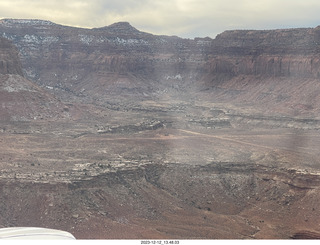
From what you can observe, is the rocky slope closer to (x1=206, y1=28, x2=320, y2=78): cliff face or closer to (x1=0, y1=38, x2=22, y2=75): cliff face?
(x1=0, y1=38, x2=22, y2=75): cliff face

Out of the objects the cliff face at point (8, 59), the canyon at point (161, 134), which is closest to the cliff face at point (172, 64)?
the canyon at point (161, 134)

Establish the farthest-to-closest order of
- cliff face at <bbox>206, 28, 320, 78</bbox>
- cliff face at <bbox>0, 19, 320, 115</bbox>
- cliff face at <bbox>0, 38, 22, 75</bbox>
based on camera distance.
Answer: cliff face at <bbox>0, 19, 320, 115</bbox>, cliff face at <bbox>206, 28, 320, 78</bbox>, cliff face at <bbox>0, 38, 22, 75</bbox>

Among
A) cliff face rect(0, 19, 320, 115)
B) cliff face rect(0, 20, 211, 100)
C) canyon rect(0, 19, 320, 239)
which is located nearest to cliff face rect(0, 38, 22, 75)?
canyon rect(0, 19, 320, 239)

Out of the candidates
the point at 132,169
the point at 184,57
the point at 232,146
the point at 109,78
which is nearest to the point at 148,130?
the point at 232,146

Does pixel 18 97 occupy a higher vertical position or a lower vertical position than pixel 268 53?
lower

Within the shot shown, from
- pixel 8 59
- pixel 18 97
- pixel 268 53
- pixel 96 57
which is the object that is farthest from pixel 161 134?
pixel 96 57

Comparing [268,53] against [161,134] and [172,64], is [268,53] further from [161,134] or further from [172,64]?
[161,134]

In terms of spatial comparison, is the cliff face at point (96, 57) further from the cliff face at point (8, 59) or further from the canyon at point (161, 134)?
the cliff face at point (8, 59)

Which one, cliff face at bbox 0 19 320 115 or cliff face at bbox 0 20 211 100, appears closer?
cliff face at bbox 0 19 320 115
